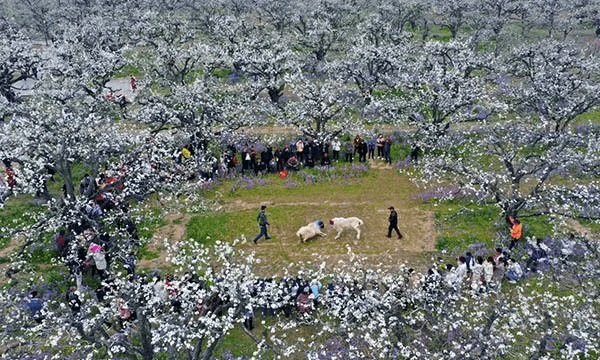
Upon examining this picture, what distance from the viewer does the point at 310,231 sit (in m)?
28.1

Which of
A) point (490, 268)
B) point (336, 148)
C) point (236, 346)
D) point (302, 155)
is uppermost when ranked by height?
point (336, 148)

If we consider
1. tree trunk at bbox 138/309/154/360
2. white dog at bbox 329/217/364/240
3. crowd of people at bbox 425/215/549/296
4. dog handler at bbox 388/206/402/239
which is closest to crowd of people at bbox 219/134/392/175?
white dog at bbox 329/217/364/240

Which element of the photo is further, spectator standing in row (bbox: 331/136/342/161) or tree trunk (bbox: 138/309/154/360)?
spectator standing in row (bbox: 331/136/342/161)

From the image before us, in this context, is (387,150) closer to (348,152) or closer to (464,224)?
(348,152)

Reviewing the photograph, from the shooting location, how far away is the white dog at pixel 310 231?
28078mm

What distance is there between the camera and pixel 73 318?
669 inches

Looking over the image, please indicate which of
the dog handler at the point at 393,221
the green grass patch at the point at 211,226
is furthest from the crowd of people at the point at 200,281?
the green grass patch at the point at 211,226

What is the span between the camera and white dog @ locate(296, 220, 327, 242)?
92.1ft

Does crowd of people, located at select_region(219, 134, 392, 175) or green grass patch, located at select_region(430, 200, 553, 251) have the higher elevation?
crowd of people, located at select_region(219, 134, 392, 175)

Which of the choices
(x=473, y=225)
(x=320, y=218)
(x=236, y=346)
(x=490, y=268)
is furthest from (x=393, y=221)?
(x=236, y=346)

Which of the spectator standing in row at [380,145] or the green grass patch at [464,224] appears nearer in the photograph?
the green grass patch at [464,224]

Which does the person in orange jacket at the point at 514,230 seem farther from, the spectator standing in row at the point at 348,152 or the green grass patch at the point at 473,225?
the spectator standing in row at the point at 348,152

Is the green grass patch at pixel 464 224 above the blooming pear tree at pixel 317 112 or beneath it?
beneath

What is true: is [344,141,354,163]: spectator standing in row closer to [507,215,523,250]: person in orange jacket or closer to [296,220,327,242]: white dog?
[296,220,327,242]: white dog
